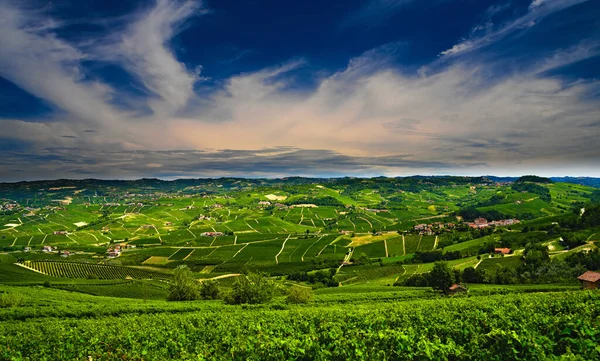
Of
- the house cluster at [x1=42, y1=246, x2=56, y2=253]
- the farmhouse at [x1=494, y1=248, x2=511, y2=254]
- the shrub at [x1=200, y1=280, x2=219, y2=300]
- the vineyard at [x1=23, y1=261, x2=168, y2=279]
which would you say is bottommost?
the house cluster at [x1=42, y1=246, x2=56, y2=253]

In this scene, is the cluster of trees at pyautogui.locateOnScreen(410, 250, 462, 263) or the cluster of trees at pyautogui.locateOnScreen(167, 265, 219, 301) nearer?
the cluster of trees at pyautogui.locateOnScreen(167, 265, 219, 301)

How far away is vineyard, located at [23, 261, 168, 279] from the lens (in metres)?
116

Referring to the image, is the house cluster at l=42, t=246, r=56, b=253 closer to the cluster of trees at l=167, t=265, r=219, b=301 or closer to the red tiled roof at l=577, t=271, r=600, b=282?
the cluster of trees at l=167, t=265, r=219, b=301

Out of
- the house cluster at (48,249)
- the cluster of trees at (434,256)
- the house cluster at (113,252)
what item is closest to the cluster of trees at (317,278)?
the cluster of trees at (434,256)

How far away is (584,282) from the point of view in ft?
186

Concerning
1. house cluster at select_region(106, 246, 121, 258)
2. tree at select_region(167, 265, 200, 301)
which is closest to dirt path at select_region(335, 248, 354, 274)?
tree at select_region(167, 265, 200, 301)

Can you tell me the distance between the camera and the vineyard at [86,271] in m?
116

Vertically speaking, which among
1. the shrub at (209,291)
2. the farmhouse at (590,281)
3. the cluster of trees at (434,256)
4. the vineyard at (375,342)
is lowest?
the cluster of trees at (434,256)

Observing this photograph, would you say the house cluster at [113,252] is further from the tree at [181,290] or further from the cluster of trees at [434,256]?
the cluster of trees at [434,256]

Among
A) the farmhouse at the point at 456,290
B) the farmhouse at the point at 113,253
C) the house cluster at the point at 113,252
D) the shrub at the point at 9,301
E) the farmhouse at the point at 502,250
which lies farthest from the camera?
the house cluster at the point at 113,252

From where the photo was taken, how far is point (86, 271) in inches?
4884

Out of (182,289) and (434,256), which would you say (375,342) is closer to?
(182,289)

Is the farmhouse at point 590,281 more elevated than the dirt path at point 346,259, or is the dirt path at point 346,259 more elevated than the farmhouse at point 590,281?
the farmhouse at point 590,281

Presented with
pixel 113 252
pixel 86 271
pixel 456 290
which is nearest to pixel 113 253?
pixel 113 252
